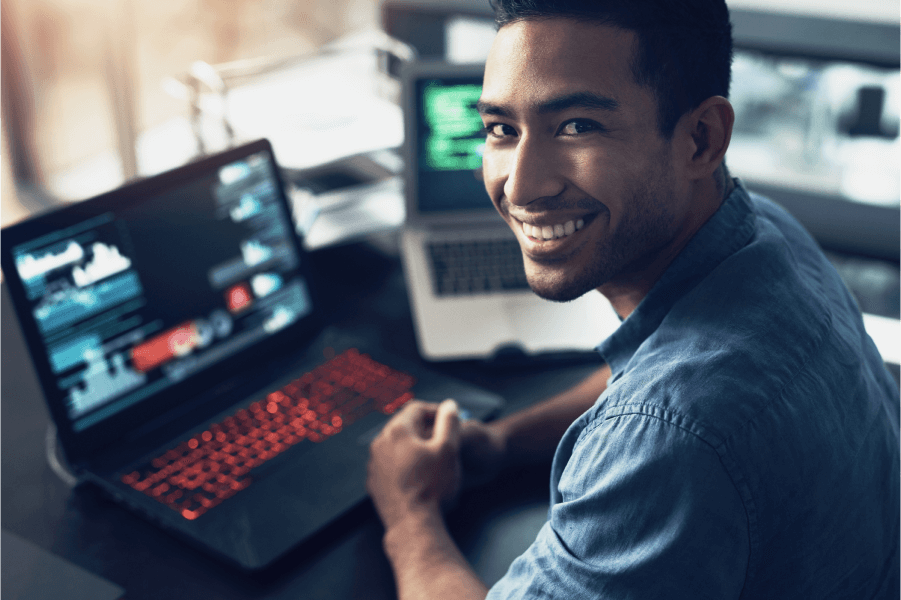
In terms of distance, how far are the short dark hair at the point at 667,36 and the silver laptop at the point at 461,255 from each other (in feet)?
1.90

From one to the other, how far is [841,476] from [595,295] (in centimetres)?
74

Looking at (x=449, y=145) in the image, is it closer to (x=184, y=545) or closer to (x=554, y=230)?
(x=554, y=230)

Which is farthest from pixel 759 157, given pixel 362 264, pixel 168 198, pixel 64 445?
pixel 64 445

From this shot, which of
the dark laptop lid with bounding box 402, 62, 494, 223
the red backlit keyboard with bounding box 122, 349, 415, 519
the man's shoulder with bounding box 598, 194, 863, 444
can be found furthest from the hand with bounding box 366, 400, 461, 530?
the dark laptop lid with bounding box 402, 62, 494, 223

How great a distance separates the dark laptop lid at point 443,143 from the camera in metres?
1.54

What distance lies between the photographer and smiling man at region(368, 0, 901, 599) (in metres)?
0.67

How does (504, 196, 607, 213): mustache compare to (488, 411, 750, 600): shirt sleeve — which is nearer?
(488, 411, 750, 600): shirt sleeve

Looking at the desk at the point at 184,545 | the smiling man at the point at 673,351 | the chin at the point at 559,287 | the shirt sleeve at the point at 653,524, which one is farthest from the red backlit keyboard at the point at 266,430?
the shirt sleeve at the point at 653,524

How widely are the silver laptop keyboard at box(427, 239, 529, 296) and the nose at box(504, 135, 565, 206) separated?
2.14ft

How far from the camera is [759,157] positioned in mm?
1929

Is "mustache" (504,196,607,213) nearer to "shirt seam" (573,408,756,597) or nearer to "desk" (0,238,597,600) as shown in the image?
"shirt seam" (573,408,756,597)

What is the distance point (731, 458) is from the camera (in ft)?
2.18

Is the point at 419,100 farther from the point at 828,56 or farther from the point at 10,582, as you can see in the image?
the point at 10,582

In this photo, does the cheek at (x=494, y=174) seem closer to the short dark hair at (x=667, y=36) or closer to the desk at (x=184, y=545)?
the short dark hair at (x=667, y=36)
